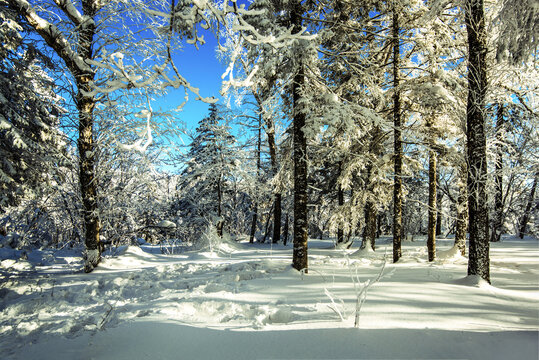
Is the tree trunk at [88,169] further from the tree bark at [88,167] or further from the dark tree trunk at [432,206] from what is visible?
the dark tree trunk at [432,206]

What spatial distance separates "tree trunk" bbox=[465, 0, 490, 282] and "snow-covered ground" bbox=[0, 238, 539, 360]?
2.19 ft

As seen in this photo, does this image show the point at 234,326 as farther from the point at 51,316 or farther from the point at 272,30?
the point at 272,30

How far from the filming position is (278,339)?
116 inches

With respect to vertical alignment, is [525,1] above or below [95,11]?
below

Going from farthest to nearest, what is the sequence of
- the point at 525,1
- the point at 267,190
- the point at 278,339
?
the point at 267,190 → the point at 525,1 → the point at 278,339

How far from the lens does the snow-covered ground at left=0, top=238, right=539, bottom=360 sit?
273cm

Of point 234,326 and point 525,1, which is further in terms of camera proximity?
point 525,1

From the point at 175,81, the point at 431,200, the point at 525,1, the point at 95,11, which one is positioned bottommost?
the point at 431,200

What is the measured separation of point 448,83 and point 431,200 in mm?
4104

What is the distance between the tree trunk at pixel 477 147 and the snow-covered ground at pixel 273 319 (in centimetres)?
67

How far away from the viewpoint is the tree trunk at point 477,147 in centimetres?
538

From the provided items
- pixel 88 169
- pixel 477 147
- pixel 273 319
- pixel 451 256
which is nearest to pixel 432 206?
pixel 451 256

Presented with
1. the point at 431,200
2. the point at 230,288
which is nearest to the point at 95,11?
the point at 230,288

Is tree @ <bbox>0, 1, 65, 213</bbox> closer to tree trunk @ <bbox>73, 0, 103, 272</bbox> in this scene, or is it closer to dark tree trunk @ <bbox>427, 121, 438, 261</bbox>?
tree trunk @ <bbox>73, 0, 103, 272</bbox>
